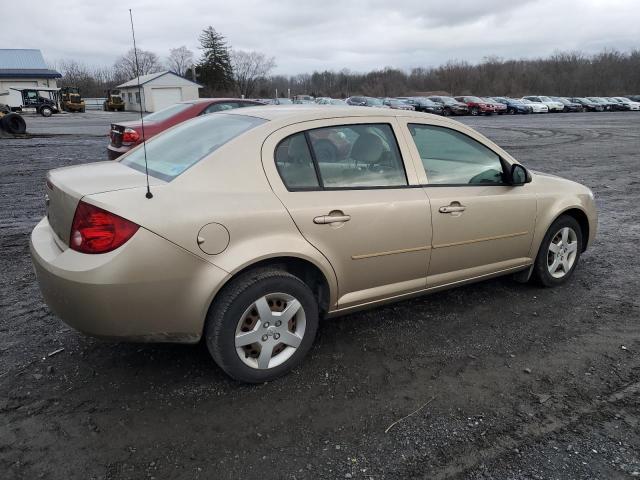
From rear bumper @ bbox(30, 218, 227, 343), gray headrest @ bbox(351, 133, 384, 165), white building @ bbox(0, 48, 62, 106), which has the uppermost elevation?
white building @ bbox(0, 48, 62, 106)

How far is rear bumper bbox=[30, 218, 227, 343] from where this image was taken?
262cm

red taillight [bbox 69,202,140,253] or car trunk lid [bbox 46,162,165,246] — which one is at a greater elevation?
car trunk lid [bbox 46,162,165,246]

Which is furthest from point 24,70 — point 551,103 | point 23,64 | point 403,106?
point 551,103

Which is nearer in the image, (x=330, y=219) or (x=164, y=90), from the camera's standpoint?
(x=330, y=219)

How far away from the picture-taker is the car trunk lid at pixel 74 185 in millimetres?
2850

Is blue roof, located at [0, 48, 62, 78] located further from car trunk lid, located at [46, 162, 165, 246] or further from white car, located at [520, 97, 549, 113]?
car trunk lid, located at [46, 162, 165, 246]

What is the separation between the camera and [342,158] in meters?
3.41

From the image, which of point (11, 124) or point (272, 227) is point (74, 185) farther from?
point (11, 124)

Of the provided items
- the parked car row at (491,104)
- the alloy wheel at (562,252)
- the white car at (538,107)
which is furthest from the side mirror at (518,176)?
the white car at (538,107)

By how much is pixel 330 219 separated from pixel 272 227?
398mm

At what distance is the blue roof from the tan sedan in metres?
71.5

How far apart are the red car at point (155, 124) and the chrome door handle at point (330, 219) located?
4.88 meters

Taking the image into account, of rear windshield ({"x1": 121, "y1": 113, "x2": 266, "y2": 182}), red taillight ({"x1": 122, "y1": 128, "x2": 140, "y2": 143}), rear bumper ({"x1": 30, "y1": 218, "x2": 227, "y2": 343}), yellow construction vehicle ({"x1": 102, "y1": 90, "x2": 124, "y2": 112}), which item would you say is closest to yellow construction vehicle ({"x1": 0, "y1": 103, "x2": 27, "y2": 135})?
red taillight ({"x1": 122, "y1": 128, "x2": 140, "y2": 143})

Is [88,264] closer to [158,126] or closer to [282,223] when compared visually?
[282,223]
